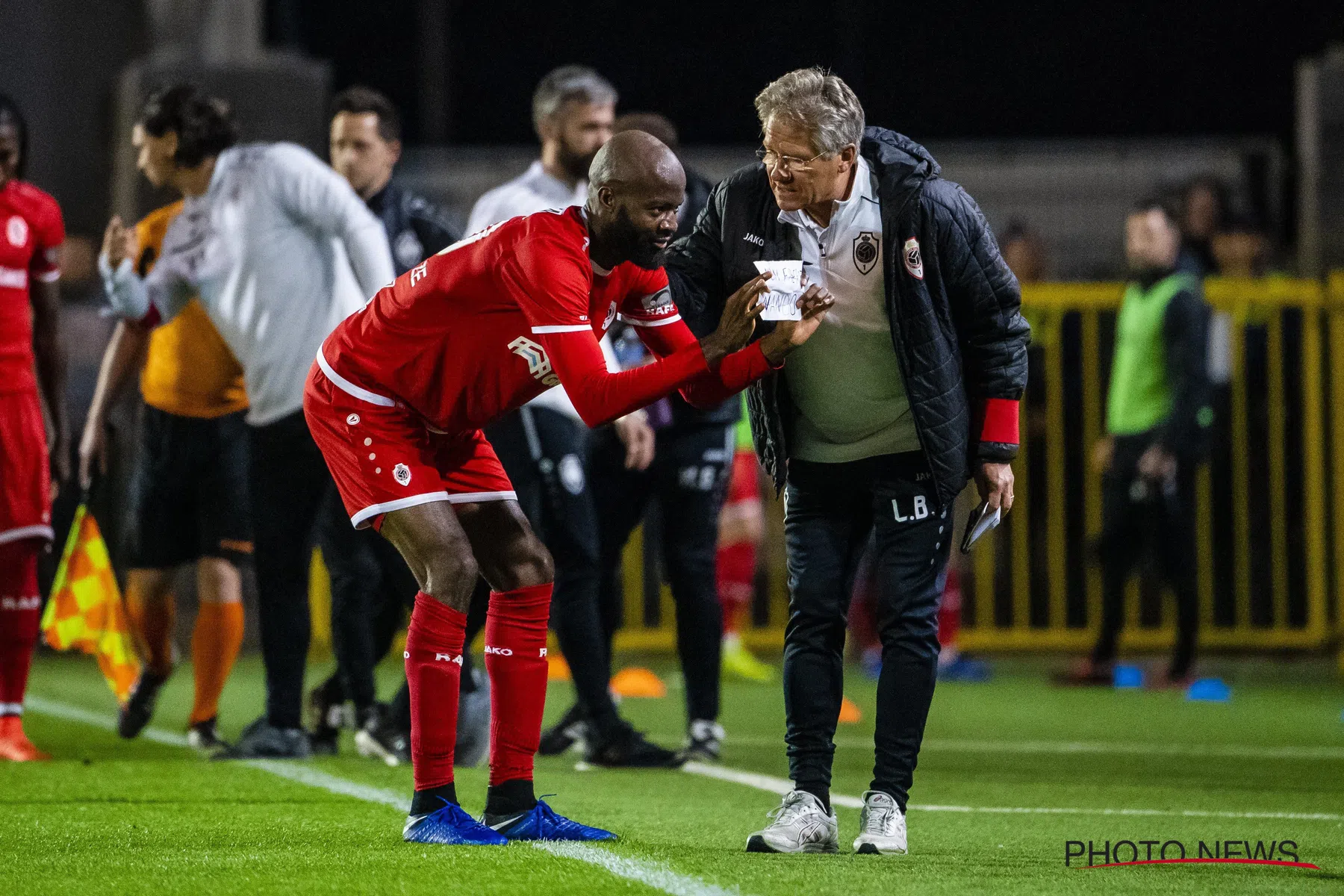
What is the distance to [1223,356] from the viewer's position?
415 inches

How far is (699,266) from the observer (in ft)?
16.4

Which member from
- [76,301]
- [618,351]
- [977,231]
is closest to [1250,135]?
[76,301]

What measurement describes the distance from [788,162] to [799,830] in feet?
5.15

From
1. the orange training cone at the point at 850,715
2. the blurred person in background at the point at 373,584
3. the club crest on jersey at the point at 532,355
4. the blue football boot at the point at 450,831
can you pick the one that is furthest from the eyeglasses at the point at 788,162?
the orange training cone at the point at 850,715

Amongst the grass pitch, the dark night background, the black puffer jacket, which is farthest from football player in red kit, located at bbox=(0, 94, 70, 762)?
the dark night background

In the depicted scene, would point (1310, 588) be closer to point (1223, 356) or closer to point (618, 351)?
point (1223, 356)

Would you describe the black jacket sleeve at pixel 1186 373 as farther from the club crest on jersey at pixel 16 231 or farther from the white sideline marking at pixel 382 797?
the club crest on jersey at pixel 16 231

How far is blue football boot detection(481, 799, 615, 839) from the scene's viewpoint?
470 cm

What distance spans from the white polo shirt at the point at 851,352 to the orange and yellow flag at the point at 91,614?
364cm

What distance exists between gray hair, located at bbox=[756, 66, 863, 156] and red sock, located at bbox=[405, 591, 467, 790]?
1407 mm

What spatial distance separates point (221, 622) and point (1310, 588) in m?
6.69

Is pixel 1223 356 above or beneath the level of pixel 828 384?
beneath

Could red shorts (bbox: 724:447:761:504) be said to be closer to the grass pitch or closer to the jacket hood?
the grass pitch

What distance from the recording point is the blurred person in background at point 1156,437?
990 cm
